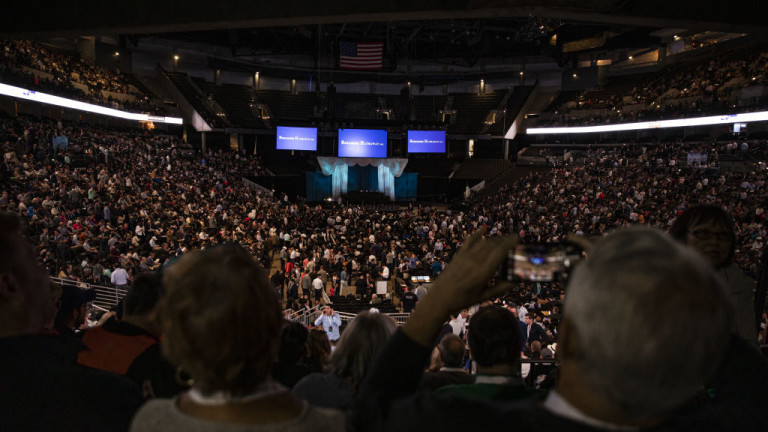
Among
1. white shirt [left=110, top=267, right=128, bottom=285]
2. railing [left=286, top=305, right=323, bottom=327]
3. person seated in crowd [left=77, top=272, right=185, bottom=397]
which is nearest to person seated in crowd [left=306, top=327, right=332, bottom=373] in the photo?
person seated in crowd [left=77, top=272, right=185, bottom=397]

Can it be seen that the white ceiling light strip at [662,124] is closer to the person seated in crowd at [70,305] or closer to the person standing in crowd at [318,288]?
the person standing in crowd at [318,288]

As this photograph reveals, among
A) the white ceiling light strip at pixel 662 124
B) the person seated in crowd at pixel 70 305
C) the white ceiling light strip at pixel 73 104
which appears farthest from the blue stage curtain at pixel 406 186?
the person seated in crowd at pixel 70 305

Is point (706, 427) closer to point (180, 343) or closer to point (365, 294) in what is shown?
point (180, 343)

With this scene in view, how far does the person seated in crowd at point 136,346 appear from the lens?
2.06 metres

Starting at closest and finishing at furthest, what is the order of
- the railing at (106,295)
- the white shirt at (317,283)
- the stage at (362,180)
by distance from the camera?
the railing at (106,295) < the white shirt at (317,283) < the stage at (362,180)

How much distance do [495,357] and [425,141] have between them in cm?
3097

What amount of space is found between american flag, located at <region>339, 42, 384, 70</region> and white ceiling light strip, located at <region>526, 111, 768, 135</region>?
1438cm

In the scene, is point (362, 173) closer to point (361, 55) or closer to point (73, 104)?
point (361, 55)

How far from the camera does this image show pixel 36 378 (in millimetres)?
1387

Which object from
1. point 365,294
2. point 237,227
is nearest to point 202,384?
point 365,294

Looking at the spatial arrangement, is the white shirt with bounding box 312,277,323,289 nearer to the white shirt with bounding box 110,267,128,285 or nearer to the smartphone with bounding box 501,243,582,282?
the white shirt with bounding box 110,267,128,285

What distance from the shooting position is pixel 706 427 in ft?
3.35

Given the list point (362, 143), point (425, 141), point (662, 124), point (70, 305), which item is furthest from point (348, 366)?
point (662, 124)

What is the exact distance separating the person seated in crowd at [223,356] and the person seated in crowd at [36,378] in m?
0.46
